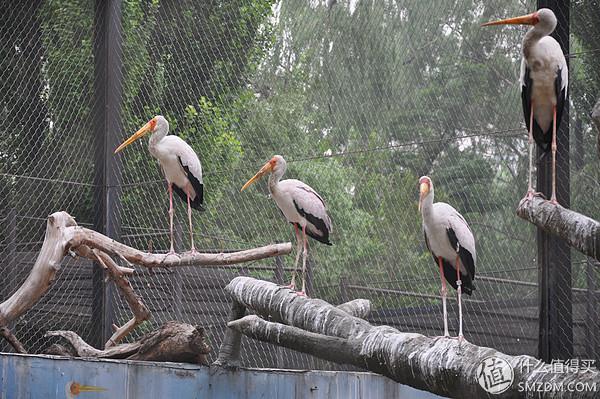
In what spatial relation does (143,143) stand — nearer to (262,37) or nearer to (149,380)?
(262,37)

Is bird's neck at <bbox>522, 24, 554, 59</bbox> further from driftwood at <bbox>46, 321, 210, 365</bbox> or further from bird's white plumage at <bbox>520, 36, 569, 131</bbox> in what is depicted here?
driftwood at <bbox>46, 321, 210, 365</bbox>

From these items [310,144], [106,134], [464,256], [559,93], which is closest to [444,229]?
[464,256]

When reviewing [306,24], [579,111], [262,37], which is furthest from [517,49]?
[262,37]

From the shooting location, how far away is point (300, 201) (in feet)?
15.0

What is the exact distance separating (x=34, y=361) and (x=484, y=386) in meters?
2.19

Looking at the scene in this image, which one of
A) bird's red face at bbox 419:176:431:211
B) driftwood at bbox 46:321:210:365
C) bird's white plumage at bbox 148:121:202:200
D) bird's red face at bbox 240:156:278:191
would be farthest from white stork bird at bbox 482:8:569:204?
bird's white plumage at bbox 148:121:202:200

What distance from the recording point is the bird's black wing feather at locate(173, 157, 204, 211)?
520cm

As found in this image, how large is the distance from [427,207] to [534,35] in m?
0.94

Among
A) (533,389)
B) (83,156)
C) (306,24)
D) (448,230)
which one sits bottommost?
(533,389)

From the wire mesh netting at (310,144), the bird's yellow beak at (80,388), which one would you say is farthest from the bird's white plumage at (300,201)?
the bird's yellow beak at (80,388)

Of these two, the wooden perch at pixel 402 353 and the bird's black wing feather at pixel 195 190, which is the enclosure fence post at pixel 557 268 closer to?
the wooden perch at pixel 402 353

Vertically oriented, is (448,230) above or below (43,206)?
below

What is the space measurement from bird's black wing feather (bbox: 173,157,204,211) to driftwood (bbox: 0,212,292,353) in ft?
1.91

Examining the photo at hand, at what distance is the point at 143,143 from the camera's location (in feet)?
19.6
